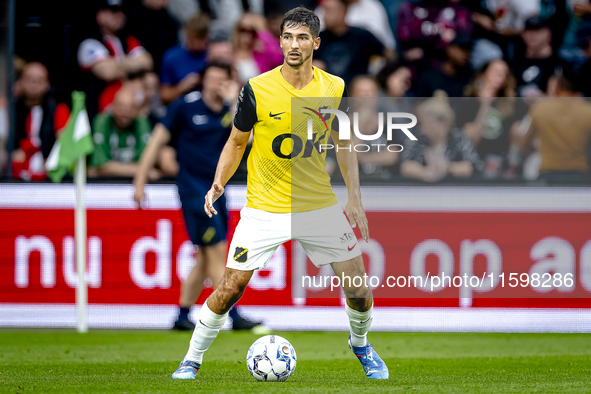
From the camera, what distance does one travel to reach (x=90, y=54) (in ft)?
32.7

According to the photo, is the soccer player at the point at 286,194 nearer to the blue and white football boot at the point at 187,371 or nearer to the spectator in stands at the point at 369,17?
the blue and white football boot at the point at 187,371

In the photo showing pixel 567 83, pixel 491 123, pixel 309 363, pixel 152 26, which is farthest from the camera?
pixel 152 26

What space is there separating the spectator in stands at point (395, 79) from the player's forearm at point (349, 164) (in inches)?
158

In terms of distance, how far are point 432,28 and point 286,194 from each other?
18.6 ft

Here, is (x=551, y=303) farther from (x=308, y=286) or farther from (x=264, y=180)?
(x=264, y=180)

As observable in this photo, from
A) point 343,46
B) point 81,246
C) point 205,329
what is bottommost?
point 81,246

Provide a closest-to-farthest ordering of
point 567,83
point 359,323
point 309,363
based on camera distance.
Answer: point 359,323 → point 309,363 → point 567,83

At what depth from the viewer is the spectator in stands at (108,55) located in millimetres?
9906

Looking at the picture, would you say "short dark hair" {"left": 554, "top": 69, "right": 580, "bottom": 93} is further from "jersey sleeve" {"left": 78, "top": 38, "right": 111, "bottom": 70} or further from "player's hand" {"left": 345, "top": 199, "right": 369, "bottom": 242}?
"jersey sleeve" {"left": 78, "top": 38, "right": 111, "bottom": 70}

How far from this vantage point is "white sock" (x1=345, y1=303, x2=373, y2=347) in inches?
208

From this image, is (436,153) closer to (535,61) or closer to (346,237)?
(535,61)

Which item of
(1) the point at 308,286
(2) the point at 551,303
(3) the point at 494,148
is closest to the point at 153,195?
(1) the point at 308,286

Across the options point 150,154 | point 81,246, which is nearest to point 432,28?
point 150,154

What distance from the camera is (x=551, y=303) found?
7988mm
